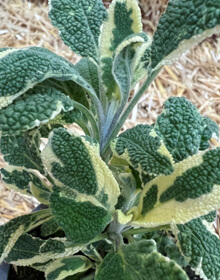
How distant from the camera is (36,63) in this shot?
41 cm

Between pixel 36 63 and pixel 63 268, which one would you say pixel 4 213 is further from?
pixel 36 63

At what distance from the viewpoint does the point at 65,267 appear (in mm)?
559

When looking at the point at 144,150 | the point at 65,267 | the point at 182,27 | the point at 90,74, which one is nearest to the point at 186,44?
the point at 182,27

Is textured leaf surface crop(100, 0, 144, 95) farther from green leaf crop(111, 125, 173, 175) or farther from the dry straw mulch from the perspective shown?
the dry straw mulch

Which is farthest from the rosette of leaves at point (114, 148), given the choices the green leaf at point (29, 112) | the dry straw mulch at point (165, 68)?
the dry straw mulch at point (165, 68)

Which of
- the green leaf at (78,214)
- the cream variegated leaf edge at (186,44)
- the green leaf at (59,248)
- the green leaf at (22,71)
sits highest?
the cream variegated leaf edge at (186,44)

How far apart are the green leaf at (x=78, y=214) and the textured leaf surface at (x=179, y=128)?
109 mm

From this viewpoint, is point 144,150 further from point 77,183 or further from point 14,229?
point 14,229

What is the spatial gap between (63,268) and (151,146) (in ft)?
0.82

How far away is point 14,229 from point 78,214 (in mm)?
184

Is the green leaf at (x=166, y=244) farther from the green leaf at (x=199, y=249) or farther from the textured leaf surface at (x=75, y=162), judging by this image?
the textured leaf surface at (x=75, y=162)

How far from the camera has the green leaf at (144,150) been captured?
41 centimetres

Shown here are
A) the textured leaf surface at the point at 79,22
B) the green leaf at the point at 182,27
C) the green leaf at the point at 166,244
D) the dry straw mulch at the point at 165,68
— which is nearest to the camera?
the green leaf at the point at 182,27

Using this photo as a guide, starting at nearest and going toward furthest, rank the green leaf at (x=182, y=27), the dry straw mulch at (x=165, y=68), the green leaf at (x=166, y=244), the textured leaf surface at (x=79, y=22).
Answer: the green leaf at (x=182, y=27) → the textured leaf surface at (x=79, y=22) → the green leaf at (x=166, y=244) → the dry straw mulch at (x=165, y=68)
